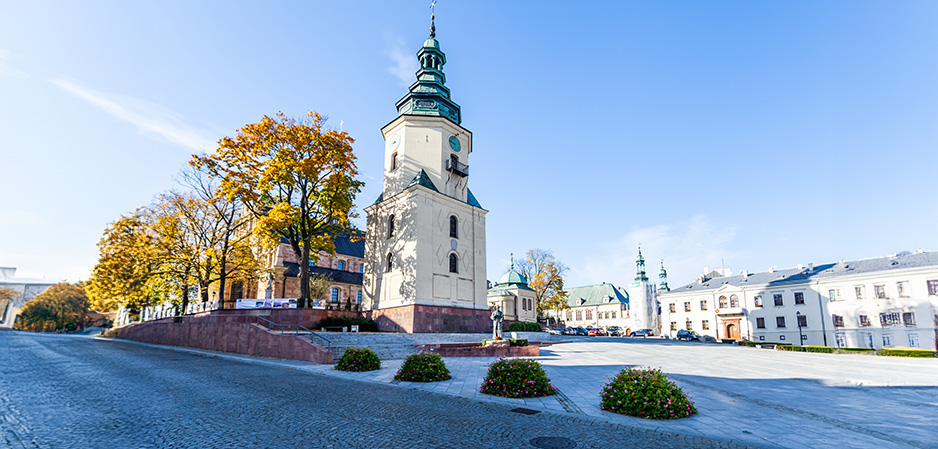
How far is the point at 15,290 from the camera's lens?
423 feet

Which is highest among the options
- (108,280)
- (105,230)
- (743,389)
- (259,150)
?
(259,150)

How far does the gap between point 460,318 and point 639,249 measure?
53.2 meters

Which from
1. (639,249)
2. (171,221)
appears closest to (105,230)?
(171,221)

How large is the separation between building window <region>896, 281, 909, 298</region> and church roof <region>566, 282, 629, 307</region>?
1889 inches

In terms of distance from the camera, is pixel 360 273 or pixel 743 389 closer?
pixel 743 389

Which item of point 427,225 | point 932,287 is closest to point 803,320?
point 932,287

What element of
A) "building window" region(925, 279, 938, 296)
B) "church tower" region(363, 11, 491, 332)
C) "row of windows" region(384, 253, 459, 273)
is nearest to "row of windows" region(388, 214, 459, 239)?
"church tower" region(363, 11, 491, 332)

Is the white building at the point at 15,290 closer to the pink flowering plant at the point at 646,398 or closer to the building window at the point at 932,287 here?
the pink flowering plant at the point at 646,398

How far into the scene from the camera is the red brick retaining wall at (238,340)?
60.8ft

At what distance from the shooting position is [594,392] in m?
10.4

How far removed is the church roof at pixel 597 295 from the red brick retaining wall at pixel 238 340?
76.4 m

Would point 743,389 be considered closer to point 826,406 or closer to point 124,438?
point 826,406

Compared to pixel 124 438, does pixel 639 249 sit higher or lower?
higher

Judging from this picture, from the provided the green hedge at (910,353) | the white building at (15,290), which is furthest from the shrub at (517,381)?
the white building at (15,290)
